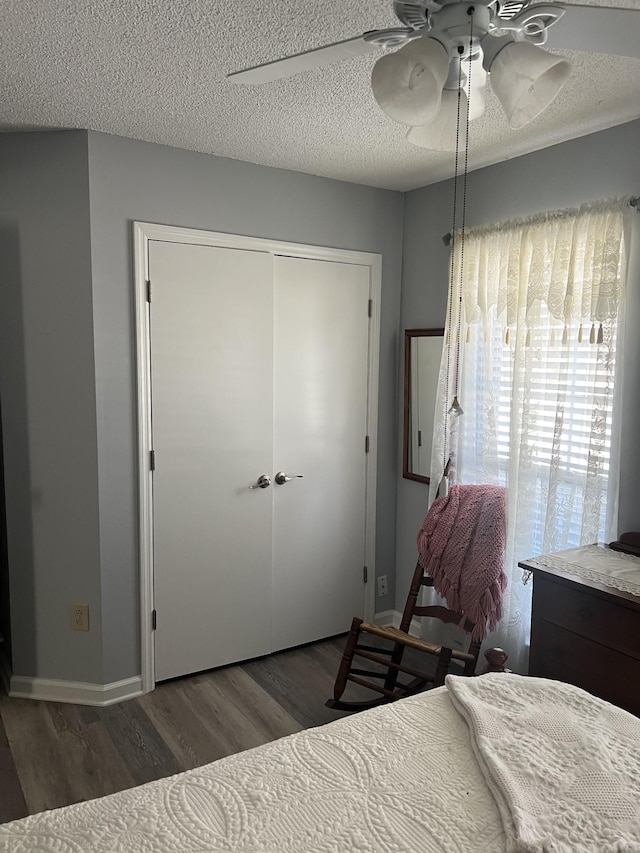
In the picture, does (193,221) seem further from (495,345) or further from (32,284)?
(495,345)

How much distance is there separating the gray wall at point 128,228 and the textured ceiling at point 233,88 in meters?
0.09

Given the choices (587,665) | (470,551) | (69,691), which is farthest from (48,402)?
(587,665)

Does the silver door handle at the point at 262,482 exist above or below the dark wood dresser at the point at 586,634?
above

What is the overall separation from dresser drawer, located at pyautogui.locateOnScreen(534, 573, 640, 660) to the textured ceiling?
162 centimetres

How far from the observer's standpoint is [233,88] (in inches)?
83.0

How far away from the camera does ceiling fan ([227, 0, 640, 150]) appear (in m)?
1.18

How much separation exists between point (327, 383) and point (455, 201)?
1.09 m

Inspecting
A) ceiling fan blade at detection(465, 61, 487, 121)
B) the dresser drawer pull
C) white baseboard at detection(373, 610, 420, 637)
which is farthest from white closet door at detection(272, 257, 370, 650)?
ceiling fan blade at detection(465, 61, 487, 121)

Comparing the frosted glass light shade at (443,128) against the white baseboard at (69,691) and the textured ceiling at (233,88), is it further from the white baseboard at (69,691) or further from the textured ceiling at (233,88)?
the white baseboard at (69,691)

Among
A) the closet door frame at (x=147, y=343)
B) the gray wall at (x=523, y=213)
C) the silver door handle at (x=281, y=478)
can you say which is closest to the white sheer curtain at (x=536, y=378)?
the gray wall at (x=523, y=213)

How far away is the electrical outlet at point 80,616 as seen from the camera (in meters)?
2.79

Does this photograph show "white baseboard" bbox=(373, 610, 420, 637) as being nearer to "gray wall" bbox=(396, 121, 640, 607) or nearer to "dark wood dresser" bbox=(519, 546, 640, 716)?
"gray wall" bbox=(396, 121, 640, 607)

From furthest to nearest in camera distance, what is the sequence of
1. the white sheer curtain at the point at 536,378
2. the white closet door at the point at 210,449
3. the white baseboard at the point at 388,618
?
the white baseboard at the point at 388,618 → the white closet door at the point at 210,449 → the white sheer curtain at the point at 536,378

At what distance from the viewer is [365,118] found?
93.7 inches
